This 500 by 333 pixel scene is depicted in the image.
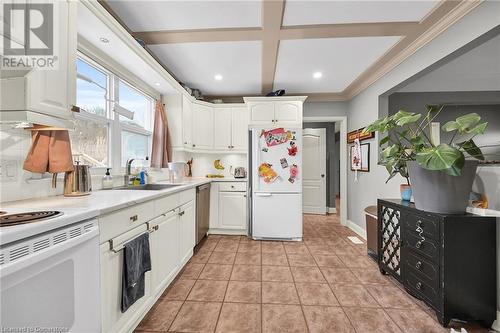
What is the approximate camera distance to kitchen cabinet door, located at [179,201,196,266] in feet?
7.60

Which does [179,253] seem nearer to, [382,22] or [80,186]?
[80,186]

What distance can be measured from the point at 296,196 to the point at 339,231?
1.28 meters

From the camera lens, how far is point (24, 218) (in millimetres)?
882

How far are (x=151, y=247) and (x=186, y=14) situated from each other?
1988mm

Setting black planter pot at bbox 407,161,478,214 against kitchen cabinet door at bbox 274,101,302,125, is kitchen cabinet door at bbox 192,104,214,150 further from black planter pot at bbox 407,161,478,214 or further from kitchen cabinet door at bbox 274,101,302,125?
black planter pot at bbox 407,161,478,214

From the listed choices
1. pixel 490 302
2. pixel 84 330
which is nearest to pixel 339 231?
pixel 490 302

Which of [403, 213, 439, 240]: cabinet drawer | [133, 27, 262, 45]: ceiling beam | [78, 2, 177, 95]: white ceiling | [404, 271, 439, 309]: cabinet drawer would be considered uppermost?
[133, 27, 262, 45]: ceiling beam

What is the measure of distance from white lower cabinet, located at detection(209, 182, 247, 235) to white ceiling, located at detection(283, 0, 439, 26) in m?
2.38

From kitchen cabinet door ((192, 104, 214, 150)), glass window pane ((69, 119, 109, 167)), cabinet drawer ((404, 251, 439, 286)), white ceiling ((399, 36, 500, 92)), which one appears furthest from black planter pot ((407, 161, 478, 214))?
kitchen cabinet door ((192, 104, 214, 150))

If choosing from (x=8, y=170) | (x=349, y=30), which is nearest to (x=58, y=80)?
(x=8, y=170)

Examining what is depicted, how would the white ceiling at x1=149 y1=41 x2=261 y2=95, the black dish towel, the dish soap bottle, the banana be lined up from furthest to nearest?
the banana → the white ceiling at x1=149 y1=41 x2=261 y2=95 → the dish soap bottle → the black dish towel

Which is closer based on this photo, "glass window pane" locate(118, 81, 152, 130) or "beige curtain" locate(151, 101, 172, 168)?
"glass window pane" locate(118, 81, 152, 130)

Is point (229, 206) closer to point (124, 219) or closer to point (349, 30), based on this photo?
point (124, 219)

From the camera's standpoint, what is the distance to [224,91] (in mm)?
3941
